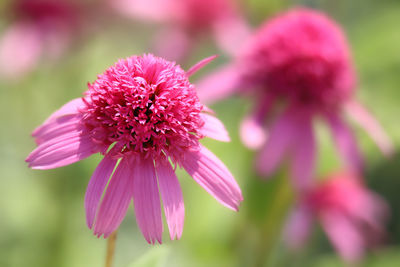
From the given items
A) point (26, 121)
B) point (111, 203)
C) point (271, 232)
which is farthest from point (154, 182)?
Result: point (26, 121)

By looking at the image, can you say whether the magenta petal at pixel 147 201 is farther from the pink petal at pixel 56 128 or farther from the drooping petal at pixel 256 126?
the drooping petal at pixel 256 126

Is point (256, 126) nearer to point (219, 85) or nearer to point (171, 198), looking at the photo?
point (219, 85)

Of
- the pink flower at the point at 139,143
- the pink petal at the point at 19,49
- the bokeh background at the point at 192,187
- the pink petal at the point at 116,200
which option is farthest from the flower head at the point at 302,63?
the pink petal at the point at 19,49

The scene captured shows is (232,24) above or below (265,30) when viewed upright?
above

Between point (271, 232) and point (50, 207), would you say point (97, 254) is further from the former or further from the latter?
point (271, 232)

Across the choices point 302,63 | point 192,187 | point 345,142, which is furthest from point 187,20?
point 345,142

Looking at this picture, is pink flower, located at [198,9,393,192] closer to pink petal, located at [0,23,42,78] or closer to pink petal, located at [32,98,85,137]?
pink petal, located at [32,98,85,137]
